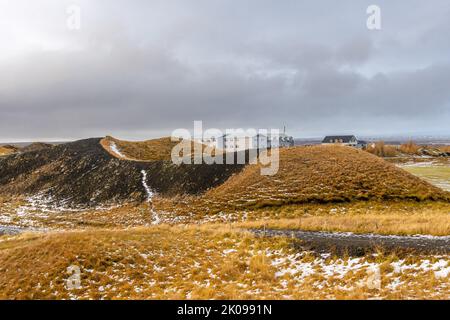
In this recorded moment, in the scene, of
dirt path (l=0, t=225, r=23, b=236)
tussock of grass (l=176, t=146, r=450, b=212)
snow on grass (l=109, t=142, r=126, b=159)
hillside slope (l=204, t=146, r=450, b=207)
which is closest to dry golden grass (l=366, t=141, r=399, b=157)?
hillside slope (l=204, t=146, r=450, b=207)

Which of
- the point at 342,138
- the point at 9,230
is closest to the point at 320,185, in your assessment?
the point at 9,230

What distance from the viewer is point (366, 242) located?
18.9m

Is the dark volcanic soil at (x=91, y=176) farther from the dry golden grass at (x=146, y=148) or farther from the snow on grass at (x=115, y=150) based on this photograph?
the dry golden grass at (x=146, y=148)

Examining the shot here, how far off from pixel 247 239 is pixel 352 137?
166 m

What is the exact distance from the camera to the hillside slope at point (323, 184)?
37.8 meters

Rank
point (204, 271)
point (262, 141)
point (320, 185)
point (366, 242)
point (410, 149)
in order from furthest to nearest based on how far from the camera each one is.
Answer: point (410, 149) → point (262, 141) → point (320, 185) → point (366, 242) → point (204, 271)

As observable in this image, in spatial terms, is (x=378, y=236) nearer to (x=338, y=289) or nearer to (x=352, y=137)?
(x=338, y=289)

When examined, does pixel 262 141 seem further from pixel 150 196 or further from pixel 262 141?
pixel 150 196

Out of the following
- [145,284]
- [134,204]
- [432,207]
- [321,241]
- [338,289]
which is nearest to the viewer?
[338,289]

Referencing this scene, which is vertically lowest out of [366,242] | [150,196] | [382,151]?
[150,196]

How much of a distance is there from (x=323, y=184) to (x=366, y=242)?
21939 millimetres

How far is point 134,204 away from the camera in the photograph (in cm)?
4378

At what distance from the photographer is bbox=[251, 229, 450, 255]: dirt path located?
1686 cm

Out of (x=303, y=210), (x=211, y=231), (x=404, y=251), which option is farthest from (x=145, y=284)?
(x=303, y=210)
